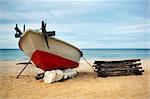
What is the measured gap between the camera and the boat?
4410 millimetres

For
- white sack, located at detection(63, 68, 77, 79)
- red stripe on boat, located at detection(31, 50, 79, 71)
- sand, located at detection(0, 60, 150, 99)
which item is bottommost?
sand, located at detection(0, 60, 150, 99)

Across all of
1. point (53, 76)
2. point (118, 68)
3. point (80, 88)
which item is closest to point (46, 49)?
point (53, 76)

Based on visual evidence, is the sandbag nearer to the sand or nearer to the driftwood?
the sand

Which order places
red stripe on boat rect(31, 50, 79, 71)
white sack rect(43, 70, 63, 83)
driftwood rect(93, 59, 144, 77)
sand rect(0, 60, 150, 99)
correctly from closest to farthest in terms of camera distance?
sand rect(0, 60, 150, 99) → white sack rect(43, 70, 63, 83) → red stripe on boat rect(31, 50, 79, 71) → driftwood rect(93, 59, 144, 77)

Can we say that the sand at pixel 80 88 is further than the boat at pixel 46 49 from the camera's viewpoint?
No

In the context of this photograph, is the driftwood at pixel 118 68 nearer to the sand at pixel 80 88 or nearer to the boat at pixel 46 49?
the sand at pixel 80 88

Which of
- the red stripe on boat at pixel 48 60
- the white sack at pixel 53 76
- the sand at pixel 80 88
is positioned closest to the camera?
the sand at pixel 80 88

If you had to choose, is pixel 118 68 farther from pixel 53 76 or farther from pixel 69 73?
pixel 53 76

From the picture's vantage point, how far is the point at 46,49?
4570 millimetres

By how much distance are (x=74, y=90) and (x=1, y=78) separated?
62.0 inches

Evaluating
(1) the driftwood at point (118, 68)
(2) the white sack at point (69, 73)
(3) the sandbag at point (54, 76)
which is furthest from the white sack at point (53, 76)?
(1) the driftwood at point (118, 68)

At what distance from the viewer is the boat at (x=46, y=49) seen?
4410mm

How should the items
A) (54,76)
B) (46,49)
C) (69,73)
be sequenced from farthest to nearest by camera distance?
1. (69,73)
2. (46,49)
3. (54,76)

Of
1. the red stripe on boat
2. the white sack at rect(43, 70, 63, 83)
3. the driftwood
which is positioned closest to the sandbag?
the white sack at rect(43, 70, 63, 83)
